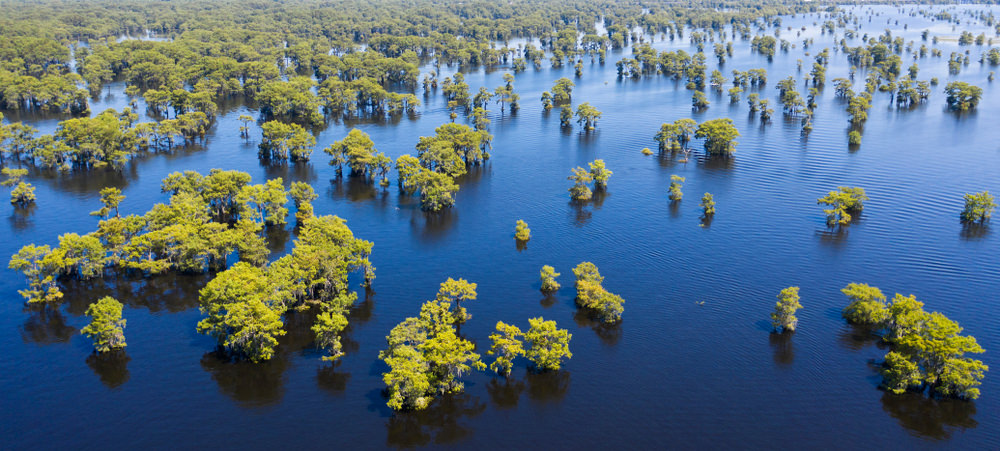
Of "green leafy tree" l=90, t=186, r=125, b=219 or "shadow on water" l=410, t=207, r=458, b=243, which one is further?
"green leafy tree" l=90, t=186, r=125, b=219

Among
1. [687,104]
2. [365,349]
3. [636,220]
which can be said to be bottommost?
[365,349]

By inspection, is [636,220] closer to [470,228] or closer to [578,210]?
[578,210]

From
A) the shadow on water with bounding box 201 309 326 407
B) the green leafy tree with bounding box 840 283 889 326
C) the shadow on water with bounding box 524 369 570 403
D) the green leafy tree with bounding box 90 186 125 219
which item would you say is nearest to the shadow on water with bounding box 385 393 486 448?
the shadow on water with bounding box 524 369 570 403

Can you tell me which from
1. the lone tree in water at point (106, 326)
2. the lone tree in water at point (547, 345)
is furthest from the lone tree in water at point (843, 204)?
the lone tree in water at point (106, 326)

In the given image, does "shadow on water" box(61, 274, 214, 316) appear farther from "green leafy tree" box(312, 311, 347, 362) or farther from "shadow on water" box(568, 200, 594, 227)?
"shadow on water" box(568, 200, 594, 227)

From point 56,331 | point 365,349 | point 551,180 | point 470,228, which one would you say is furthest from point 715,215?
point 56,331

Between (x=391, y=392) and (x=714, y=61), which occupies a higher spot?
(x=714, y=61)

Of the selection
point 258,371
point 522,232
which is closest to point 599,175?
point 522,232
